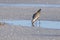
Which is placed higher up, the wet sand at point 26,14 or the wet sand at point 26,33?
the wet sand at point 26,33

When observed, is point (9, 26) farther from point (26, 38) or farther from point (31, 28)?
point (26, 38)

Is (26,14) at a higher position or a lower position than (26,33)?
lower

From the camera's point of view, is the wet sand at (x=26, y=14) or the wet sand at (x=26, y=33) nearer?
the wet sand at (x=26, y=33)

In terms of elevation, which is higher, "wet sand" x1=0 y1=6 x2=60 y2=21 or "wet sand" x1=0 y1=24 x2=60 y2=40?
"wet sand" x1=0 y1=24 x2=60 y2=40

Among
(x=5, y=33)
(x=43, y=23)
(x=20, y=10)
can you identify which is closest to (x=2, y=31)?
(x=5, y=33)

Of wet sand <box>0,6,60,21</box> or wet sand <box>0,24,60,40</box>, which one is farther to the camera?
wet sand <box>0,6,60,21</box>

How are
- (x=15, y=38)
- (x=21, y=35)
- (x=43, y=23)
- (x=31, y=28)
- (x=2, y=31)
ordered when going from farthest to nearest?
(x=43, y=23) → (x=31, y=28) → (x=2, y=31) → (x=21, y=35) → (x=15, y=38)

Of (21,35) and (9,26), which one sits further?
(9,26)

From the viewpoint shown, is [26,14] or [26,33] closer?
[26,33]
